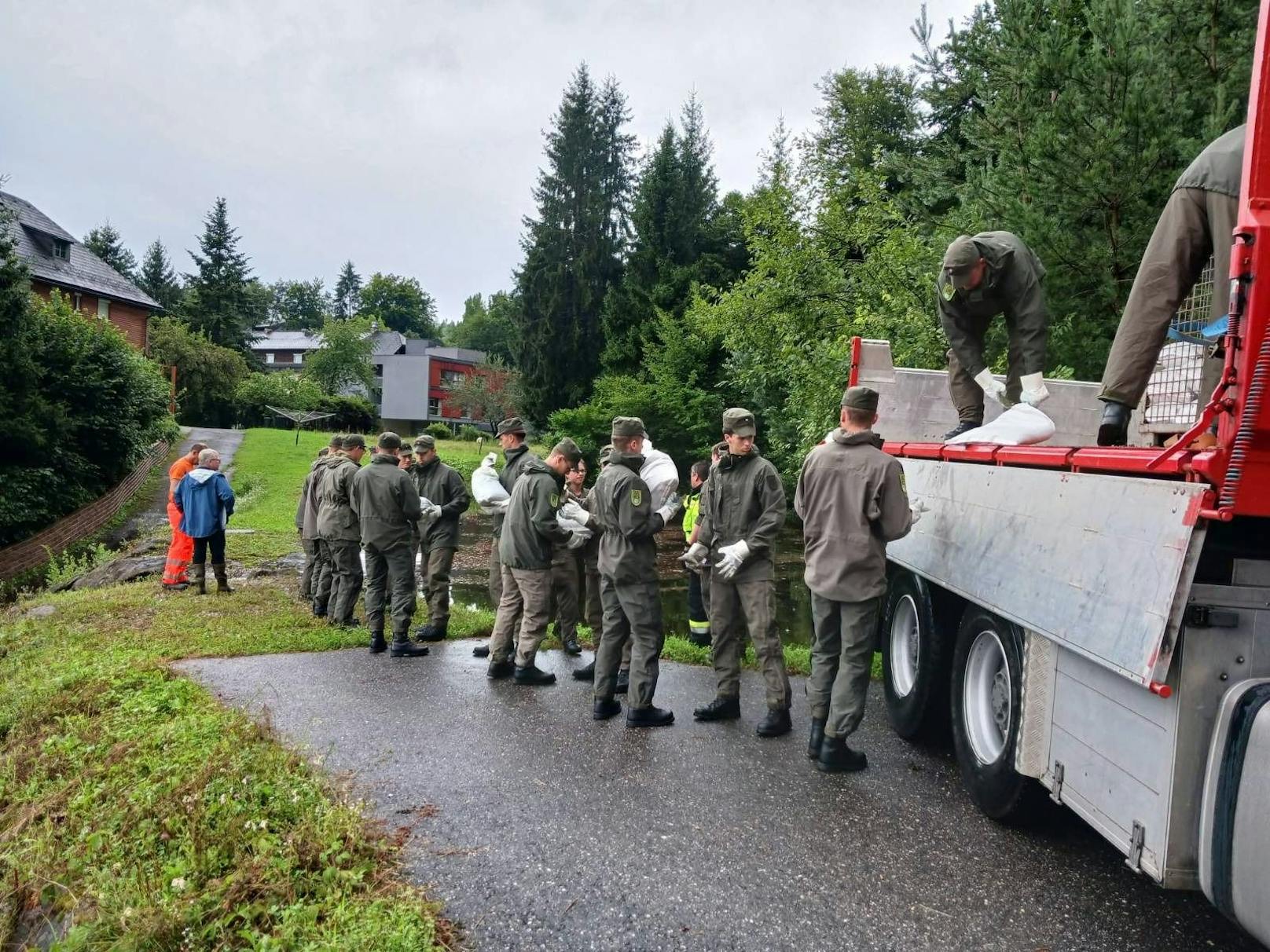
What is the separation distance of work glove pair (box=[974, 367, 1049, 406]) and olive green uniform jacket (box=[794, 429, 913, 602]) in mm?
965

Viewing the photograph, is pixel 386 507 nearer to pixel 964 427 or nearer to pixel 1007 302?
pixel 964 427

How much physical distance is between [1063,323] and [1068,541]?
5053mm

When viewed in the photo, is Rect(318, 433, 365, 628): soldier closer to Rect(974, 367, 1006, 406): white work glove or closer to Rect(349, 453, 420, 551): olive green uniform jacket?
Rect(349, 453, 420, 551): olive green uniform jacket

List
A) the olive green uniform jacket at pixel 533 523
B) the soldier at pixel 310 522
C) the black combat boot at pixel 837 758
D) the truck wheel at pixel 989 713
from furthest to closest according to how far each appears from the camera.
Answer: the soldier at pixel 310 522
the olive green uniform jacket at pixel 533 523
the black combat boot at pixel 837 758
the truck wheel at pixel 989 713

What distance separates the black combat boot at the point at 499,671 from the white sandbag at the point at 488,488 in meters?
1.41

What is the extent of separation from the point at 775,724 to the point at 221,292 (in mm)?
61222

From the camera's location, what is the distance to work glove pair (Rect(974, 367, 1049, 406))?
5.14 meters

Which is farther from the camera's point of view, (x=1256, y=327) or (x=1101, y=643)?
(x=1101, y=643)

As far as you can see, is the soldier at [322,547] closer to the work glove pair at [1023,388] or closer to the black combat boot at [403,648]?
the black combat boot at [403,648]

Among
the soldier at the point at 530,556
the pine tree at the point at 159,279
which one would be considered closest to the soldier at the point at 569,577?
the soldier at the point at 530,556

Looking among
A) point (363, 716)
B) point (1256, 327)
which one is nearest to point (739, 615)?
point (363, 716)

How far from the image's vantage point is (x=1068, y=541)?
317 centimetres

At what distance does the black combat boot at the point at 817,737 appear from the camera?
5.04 metres

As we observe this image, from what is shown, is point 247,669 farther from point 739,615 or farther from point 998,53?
point 998,53
